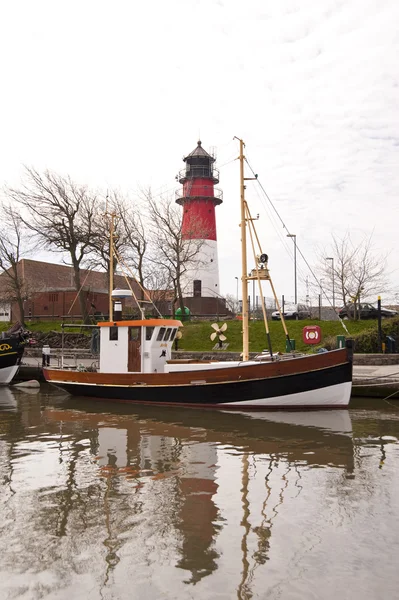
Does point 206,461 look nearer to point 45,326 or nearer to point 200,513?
point 200,513

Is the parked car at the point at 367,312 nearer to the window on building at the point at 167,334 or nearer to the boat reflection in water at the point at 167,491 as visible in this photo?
the window on building at the point at 167,334

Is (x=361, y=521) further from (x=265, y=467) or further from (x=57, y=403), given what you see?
(x=57, y=403)

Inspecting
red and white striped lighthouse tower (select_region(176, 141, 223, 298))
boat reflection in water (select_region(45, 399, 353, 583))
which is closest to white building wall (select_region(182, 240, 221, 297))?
red and white striped lighthouse tower (select_region(176, 141, 223, 298))

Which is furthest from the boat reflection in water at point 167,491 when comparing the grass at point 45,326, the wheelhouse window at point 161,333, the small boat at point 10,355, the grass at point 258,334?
the grass at point 45,326

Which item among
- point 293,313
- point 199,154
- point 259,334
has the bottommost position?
point 259,334

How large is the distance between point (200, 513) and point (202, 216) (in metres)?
33.9

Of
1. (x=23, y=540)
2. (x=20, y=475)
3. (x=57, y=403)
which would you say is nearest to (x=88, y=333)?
(x=57, y=403)

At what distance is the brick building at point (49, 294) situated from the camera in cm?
4084

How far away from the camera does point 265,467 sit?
893 cm

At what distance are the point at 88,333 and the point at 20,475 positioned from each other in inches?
976

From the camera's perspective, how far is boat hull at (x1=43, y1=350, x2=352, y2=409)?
14977 millimetres

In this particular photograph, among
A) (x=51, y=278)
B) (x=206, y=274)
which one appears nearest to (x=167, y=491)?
(x=206, y=274)

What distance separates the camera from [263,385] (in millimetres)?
15336

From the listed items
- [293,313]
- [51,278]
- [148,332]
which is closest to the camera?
[148,332]
